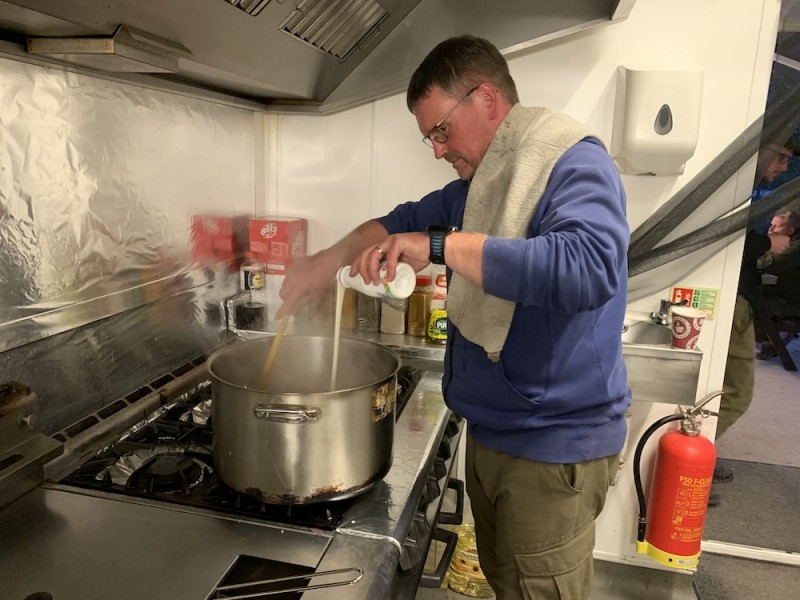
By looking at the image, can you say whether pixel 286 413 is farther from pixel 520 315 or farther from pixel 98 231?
pixel 98 231

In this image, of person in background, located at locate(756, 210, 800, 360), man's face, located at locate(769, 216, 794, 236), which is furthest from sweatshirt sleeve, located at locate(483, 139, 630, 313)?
man's face, located at locate(769, 216, 794, 236)

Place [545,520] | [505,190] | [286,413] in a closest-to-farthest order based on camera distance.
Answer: [286,413] → [505,190] → [545,520]

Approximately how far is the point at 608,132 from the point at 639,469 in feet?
3.41

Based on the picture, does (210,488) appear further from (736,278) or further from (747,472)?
(747,472)

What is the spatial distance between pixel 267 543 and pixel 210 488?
0.61 feet

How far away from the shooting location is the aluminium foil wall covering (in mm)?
1085

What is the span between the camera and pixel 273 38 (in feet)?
4.27

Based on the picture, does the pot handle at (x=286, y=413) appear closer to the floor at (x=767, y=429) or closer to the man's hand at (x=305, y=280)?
the man's hand at (x=305, y=280)

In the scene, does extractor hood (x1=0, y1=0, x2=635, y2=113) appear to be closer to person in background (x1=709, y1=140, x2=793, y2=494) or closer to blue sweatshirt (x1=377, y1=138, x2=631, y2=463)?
blue sweatshirt (x1=377, y1=138, x2=631, y2=463)

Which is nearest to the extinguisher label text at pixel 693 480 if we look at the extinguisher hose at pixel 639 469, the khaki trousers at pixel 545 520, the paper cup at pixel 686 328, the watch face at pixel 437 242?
the extinguisher hose at pixel 639 469

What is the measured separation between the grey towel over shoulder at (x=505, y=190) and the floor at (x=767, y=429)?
1706 mm

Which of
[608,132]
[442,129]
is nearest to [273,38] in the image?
[442,129]

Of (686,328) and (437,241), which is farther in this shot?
(686,328)

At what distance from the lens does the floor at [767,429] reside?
7.38ft
